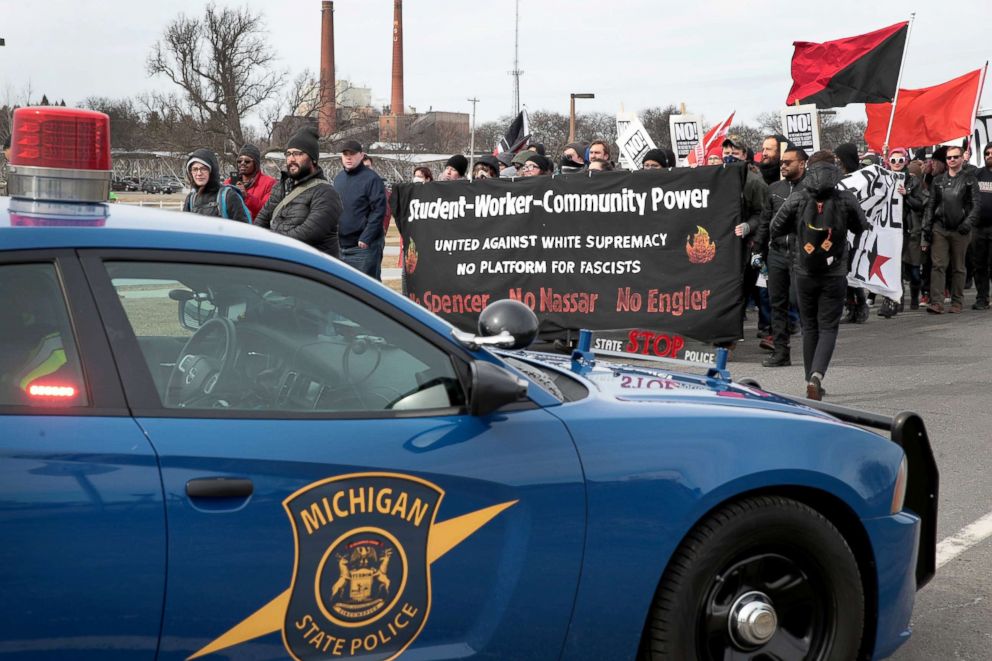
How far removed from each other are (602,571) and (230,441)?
105 cm

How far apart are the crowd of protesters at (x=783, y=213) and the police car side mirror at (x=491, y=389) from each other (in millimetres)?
5551

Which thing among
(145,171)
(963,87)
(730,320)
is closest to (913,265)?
(963,87)

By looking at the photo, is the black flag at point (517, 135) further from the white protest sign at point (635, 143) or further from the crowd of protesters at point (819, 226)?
the white protest sign at point (635, 143)

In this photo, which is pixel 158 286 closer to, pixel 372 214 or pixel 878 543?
pixel 878 543

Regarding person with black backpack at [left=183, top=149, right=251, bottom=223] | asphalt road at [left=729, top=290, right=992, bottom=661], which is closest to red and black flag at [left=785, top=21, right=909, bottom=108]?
asphalt road at [left=729, top=290, right=992, bottom=661]

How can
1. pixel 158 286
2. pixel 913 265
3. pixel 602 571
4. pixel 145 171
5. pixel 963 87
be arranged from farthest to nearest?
pixel 145 171 < pixel 963 87 < pixel 913 265 < pixel 602 571 < pixel 158 286

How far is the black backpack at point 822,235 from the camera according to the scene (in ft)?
27.0

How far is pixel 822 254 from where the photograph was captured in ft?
27.1

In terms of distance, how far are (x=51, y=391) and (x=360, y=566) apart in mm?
815

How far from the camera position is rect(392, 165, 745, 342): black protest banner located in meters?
10.2

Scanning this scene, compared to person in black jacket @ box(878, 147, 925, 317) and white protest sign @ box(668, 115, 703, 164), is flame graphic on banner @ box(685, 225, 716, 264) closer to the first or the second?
person in black jacket @ box(878, 147, 925, 317)

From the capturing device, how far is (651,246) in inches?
413

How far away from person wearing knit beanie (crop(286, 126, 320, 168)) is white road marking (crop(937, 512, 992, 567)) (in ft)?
17.8

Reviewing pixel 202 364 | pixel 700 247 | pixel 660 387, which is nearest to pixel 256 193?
pixel 700 247
